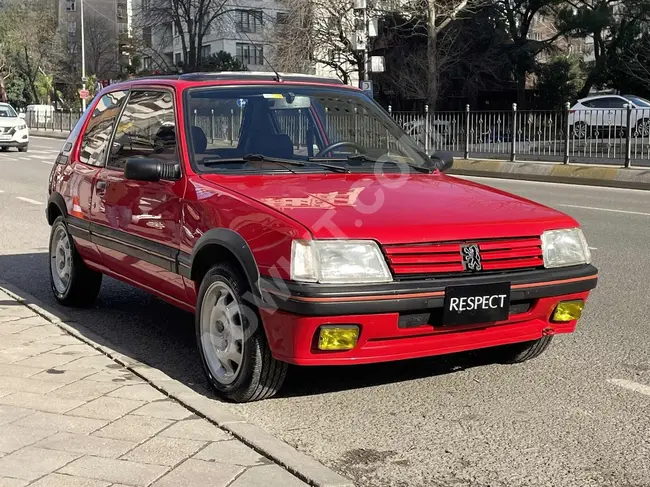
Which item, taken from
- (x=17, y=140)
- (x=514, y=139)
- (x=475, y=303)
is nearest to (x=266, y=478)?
(x=475, y=303)

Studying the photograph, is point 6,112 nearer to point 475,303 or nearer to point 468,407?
point 468,407

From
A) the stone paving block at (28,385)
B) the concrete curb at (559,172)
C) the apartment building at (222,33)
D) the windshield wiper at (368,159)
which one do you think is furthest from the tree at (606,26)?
the stone paving block at (28,385)

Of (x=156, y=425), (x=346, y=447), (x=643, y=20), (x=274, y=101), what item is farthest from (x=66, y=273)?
(x=643, y=20)

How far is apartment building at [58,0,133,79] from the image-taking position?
78.4 meters

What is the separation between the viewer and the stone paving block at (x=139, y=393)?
14.5 ft

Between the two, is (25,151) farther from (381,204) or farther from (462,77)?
(381,204)

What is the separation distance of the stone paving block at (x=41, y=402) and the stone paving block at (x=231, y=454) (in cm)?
92

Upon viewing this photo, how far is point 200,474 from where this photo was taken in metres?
3.46

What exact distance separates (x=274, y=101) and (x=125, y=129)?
1121 mm

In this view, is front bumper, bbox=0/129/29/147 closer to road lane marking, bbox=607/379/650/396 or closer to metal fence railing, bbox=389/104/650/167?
metal fence railing, bbox=389/104/650/167

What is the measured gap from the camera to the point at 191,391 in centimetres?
452

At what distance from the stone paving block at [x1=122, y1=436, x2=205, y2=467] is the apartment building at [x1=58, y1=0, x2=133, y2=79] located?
76.0 m

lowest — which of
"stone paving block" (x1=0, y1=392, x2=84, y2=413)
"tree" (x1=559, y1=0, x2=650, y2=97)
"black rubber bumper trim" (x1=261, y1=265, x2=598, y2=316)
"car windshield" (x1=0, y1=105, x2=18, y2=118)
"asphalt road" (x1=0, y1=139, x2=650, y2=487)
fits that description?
"asphalt road" (x1=0, y1=139, x2=650, y2=487)

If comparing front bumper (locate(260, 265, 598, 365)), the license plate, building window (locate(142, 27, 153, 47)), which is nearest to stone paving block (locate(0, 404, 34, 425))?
front bumper (locate(260, 265, 598, 365))
